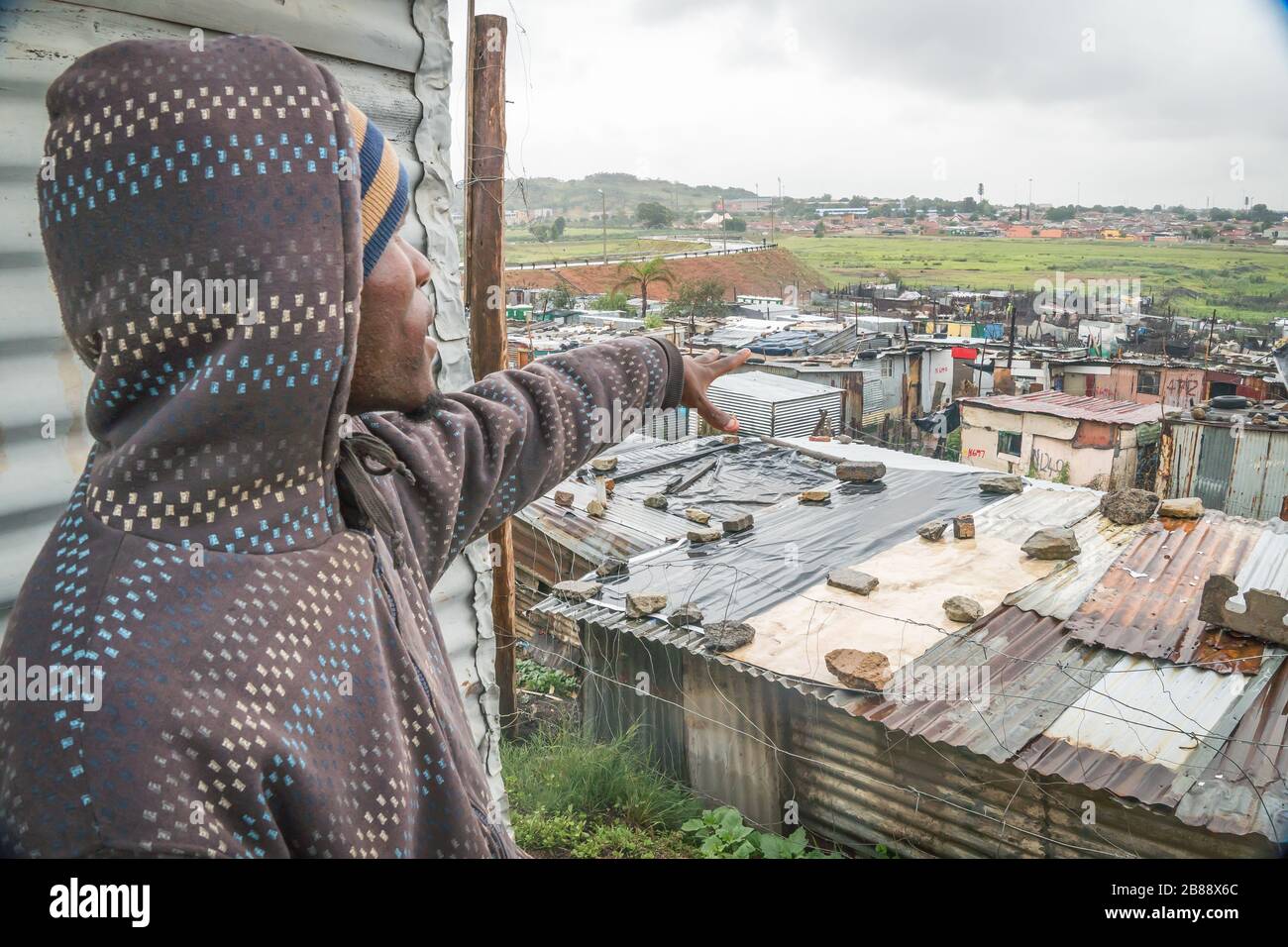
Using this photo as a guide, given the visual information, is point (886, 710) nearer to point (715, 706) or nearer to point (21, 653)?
point (715, 706)

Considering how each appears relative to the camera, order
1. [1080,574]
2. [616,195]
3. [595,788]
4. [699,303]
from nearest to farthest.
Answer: [595,788] < [1080,574] < [699,303] < [616,195]

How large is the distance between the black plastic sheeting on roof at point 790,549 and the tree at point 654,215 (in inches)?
3020

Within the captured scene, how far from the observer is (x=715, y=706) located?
236 inches

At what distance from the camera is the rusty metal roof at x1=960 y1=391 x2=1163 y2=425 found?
16422 mm

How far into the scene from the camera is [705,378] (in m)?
1.89

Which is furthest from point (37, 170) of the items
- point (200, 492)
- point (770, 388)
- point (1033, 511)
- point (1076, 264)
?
point (1076, 264)

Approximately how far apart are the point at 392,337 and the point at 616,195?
109848mm

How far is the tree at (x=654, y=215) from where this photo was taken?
267ft

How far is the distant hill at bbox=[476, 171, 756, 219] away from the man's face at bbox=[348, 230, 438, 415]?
91.8m

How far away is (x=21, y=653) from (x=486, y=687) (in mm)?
2064

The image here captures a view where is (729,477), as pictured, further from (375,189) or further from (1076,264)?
(1076,264)

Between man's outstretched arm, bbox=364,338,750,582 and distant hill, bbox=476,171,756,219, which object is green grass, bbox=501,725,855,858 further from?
distant hill, bbox=476,171,756,219

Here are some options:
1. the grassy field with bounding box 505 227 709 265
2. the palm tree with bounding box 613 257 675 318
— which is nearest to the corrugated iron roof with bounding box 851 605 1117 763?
the palm tree with bounding box 613 257 675 318

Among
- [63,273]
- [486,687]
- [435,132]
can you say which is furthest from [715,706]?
[63,273]
